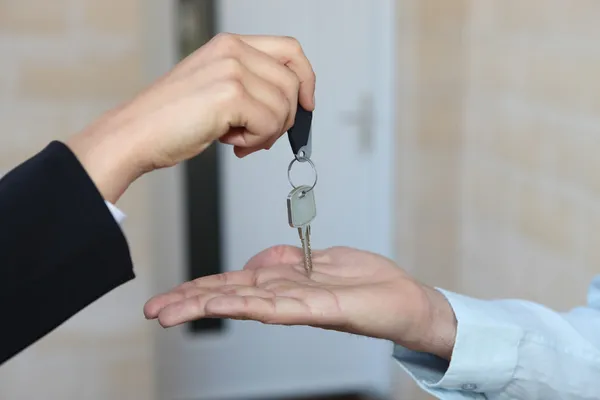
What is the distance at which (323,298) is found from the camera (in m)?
0.84

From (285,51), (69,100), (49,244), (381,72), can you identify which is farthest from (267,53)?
(381,72)

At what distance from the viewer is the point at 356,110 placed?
2717 millimetres

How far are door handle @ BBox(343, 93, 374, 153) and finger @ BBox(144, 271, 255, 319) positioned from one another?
183 centimetres

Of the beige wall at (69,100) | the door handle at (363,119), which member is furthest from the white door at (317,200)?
the beige wall at (69,100)

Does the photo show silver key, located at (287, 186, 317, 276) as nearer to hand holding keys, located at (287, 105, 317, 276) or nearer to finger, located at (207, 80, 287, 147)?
hand holding keys, located at (287, 105, 317, 276)

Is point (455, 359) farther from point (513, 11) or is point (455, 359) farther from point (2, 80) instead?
point (2, 80)

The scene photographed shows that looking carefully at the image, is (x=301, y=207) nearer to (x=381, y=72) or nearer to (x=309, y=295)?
(x=309, y=295)

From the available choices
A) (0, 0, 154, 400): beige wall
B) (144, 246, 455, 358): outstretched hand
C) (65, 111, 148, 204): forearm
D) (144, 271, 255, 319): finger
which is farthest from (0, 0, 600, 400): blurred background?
(65, 111, 148, 204): forearm

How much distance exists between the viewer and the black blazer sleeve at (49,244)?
2.03 feet

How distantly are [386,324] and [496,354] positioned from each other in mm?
156

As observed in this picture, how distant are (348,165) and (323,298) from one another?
1947 millimetres

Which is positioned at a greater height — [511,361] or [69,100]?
[69,100]

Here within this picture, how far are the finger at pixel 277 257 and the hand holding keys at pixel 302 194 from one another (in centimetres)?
4

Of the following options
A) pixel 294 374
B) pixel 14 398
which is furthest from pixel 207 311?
pixel 294 374
